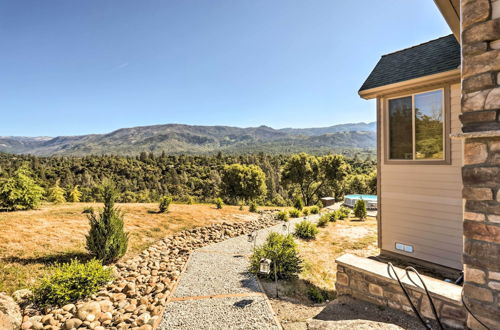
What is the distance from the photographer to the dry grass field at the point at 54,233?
548 centimetres

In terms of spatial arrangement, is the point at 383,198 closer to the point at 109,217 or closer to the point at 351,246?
the point at 351,246

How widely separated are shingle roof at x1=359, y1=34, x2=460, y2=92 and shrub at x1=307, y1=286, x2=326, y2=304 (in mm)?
5638

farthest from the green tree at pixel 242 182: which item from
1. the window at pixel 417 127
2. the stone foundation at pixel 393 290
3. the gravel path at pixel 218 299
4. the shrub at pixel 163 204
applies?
the stone foundation at pixel 393 290

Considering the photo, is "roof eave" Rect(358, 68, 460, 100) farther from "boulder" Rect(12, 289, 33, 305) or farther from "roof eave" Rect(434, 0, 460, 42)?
"boulder" Rect(12, 289, 33, 305)

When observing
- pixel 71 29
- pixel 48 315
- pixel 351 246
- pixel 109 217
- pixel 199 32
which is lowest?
pixel 351 246

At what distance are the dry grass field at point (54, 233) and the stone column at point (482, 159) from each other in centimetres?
760

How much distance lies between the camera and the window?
19.3ft

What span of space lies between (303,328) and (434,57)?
23.1 ft

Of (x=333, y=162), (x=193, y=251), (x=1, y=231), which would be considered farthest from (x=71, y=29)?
(x=333, y=162)

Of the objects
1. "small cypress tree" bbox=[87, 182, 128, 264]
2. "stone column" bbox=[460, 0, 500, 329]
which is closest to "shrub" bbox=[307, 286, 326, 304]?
"stone column" bbox=[460, 0, 500, 329]

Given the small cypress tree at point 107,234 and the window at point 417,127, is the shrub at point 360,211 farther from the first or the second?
the small cypress tree at point 107,234

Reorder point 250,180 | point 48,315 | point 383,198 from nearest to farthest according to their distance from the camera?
1. point 48,315
2. point 383,198
3. point 250,180

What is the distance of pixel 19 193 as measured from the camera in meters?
9.96

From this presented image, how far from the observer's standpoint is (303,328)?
12.3 ft
